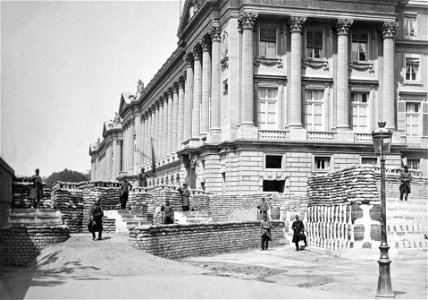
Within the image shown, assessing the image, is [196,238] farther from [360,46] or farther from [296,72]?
[360,46]

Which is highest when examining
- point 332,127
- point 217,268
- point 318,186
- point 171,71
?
point 171,71

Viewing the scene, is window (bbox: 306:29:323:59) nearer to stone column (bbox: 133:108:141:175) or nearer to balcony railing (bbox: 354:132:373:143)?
balcony railing (bbox: 354:132:373:143)

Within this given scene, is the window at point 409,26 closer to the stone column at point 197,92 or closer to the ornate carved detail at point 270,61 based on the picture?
the ornate carved detail at point 270,61

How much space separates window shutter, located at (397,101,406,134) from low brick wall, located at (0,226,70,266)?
40.6m

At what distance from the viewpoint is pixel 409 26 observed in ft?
210

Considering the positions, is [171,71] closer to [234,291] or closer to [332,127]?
[332,127]

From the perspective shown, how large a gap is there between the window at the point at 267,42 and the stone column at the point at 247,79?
1576mm

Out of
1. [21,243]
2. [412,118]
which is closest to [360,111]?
[412,118]

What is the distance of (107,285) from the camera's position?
20.6 m

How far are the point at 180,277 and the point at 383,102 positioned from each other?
132 ft

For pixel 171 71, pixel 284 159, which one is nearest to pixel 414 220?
pixel 284 159

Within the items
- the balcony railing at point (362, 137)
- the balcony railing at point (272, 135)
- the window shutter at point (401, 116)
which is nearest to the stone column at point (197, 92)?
the balcony railing at point (272, 135)

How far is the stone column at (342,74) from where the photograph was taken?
2299 inches

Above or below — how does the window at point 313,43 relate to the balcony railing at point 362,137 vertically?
above
